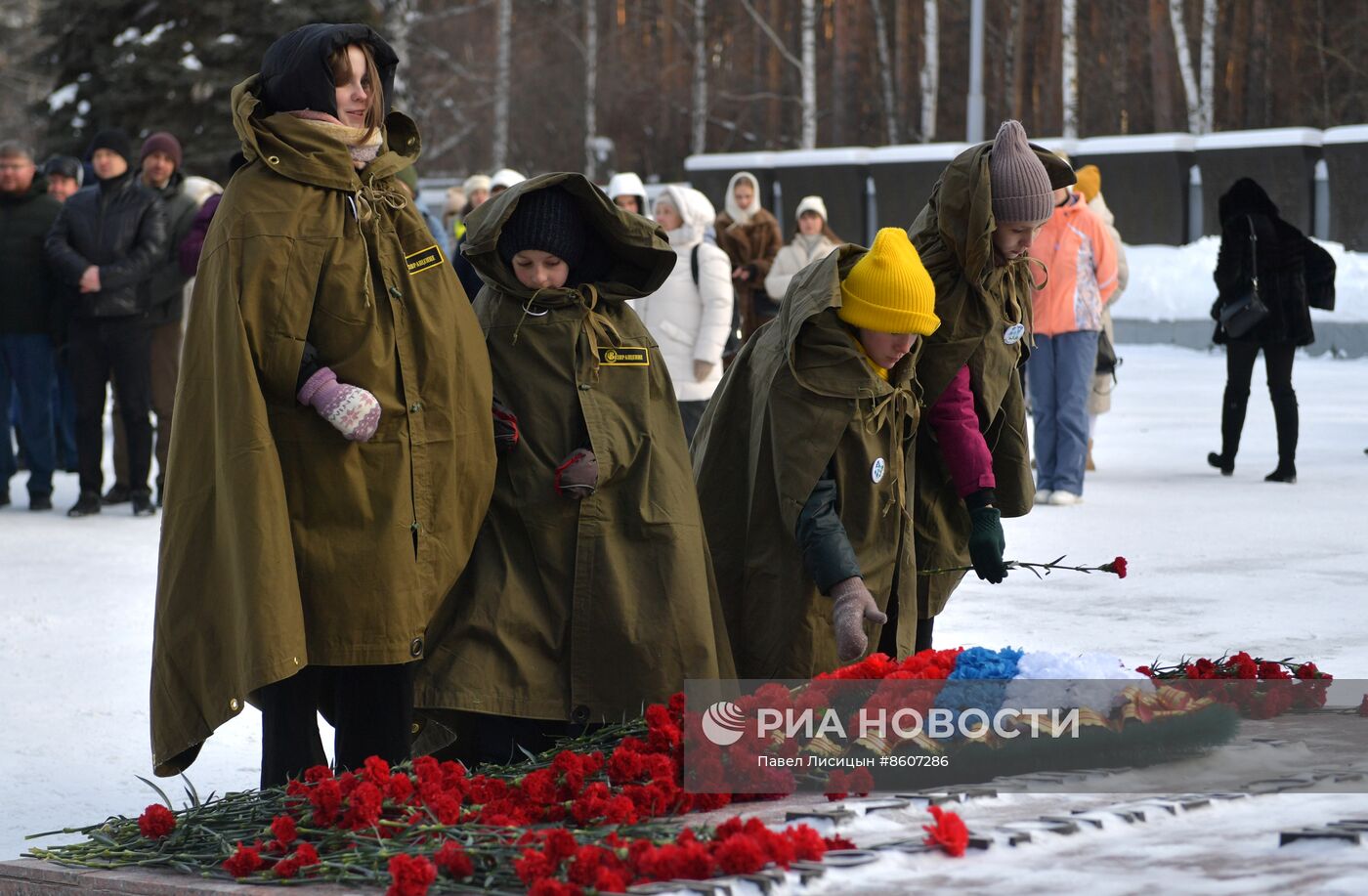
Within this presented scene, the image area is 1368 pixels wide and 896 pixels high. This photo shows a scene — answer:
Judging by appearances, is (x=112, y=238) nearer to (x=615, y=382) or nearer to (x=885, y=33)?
(x=615, y=382)

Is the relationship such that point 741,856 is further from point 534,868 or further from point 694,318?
point 694,318

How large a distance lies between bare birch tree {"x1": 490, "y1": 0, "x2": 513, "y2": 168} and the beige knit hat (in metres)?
30.1

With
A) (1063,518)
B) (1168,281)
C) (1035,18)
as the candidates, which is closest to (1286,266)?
(1063,518)

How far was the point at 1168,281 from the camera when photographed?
67.2 feet

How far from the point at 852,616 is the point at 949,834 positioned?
1150mm

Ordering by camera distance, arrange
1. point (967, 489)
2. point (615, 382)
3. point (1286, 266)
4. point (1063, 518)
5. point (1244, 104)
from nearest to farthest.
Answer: point (615, 382)
point (967, 489)
point (1063, 518)
point (1286, 266)
point (1244, 104)

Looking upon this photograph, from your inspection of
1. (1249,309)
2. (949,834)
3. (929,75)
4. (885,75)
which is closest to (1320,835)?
(949,834)

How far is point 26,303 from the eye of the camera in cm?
1014

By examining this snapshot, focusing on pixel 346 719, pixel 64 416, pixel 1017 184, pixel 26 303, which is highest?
pixel 1017 184

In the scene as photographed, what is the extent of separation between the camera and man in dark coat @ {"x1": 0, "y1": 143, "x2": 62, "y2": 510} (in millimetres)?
10109

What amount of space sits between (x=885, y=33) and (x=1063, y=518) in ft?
86.8

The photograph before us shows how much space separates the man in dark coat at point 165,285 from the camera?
10.0 metres

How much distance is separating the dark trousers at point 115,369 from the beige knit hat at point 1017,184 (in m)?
6.38

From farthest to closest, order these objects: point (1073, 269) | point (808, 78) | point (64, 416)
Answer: point (808, 78) → point (64, 416) → point (1073, 269)
